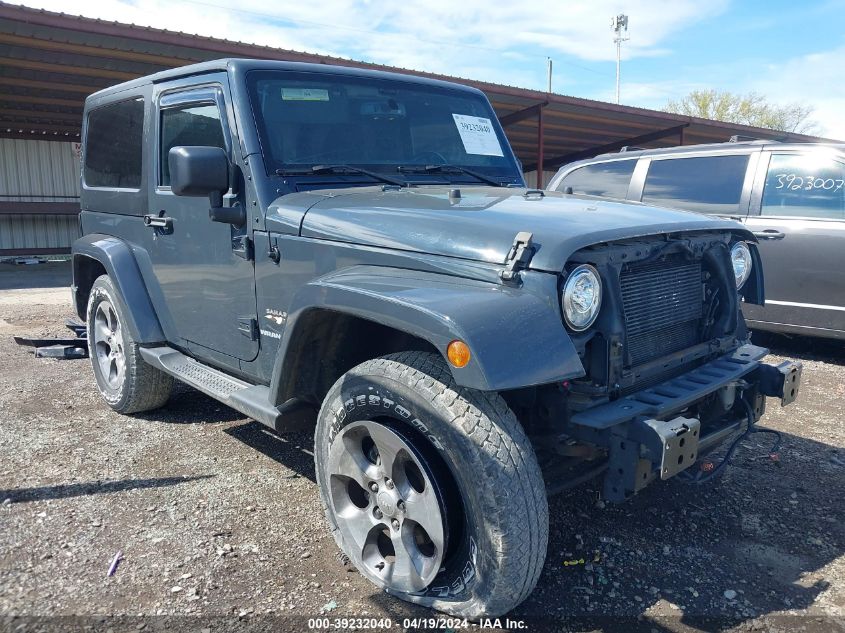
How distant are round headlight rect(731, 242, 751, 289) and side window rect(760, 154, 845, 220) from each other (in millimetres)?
2795

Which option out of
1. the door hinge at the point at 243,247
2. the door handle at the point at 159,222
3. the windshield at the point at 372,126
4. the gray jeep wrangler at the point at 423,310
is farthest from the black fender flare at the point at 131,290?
the windshield at the point at 372,126

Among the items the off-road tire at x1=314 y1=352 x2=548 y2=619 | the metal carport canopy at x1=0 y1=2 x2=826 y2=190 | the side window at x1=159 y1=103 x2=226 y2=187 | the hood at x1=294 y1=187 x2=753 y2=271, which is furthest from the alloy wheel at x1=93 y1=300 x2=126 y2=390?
the metal carport canopy at x1=0 y1=2 x2=826 y2=190

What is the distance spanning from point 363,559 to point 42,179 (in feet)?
61.6

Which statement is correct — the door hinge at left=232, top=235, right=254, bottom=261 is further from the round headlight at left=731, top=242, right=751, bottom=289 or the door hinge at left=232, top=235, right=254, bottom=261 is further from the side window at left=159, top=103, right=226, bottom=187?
the round headlight at left=731, top=242, right=751, bottom=289

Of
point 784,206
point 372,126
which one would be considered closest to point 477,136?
point 372,126

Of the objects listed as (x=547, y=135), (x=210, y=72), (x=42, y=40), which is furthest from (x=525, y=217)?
(x=547, y=135)

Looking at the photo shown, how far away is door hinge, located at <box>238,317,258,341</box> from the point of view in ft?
11.0

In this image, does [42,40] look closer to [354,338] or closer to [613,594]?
[354,338]

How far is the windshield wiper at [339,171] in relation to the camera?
3307 mm

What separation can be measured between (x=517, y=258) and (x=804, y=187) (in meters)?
4.51

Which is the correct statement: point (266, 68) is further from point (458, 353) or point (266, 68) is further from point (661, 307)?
point (661, 307)

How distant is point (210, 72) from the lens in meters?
3.59

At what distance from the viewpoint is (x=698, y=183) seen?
20.9ft

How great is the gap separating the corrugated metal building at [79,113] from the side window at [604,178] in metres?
4.99
